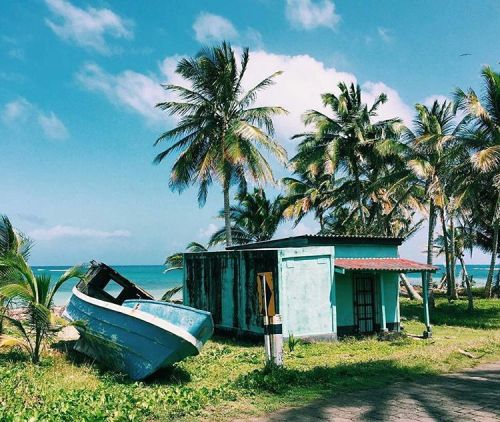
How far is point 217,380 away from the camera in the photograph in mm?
9602

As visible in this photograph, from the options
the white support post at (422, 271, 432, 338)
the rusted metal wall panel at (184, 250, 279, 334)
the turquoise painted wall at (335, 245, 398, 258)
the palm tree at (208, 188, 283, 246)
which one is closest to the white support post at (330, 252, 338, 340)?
the turquoise painted wall at (335, 245, 398, 258)

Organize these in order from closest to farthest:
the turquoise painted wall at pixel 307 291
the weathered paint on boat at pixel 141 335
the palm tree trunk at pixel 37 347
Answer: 1. the weathered paint on boat at pixel 141 335
2. the palm tree trunk at pixel 37 347
3. the turquoise painted wall at pixel 307 291

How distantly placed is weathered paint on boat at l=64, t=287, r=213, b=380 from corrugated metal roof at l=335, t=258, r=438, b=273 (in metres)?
6.28

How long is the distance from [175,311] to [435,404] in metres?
6.05

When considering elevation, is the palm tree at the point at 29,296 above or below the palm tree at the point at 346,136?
below

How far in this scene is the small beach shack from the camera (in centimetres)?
1476

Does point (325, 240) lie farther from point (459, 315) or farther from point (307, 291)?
point (459, 315)

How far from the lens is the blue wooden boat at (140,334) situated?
9.40 meters

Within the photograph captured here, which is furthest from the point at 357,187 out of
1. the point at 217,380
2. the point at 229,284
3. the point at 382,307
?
the point at 217,380

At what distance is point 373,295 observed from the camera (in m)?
17.1

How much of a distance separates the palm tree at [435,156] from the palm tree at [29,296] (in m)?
16.5

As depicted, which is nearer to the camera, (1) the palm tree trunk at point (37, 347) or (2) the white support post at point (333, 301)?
(1) the palm tree trunk at point (37, 347)

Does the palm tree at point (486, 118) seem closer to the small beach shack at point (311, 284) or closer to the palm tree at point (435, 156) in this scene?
the palm tree at point (435, 156)

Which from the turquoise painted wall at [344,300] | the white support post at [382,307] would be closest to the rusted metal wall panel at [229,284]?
the turquoise painted wall at [344,300]
